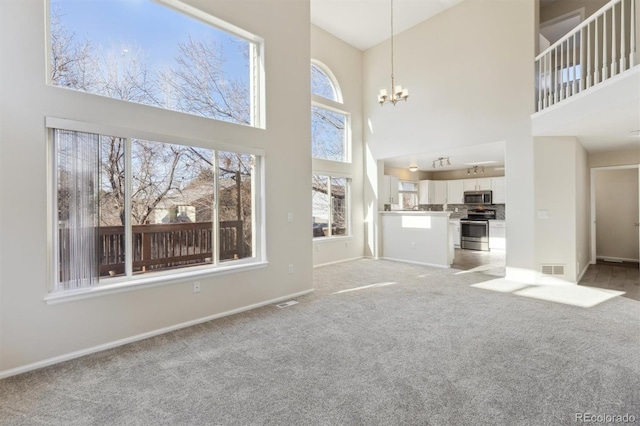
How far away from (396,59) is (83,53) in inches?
245

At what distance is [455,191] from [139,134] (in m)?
9.11

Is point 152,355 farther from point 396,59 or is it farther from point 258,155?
point 396,59

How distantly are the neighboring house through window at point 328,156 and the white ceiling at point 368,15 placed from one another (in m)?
0.93

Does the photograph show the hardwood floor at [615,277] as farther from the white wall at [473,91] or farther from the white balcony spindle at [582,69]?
the white balcony spindle at [582,69]

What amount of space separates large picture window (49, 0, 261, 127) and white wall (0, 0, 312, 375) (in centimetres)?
19

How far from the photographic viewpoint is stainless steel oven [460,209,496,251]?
28.7 ft

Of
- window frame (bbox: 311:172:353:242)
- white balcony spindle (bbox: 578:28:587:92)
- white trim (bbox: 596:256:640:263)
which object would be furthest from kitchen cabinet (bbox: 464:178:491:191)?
Result: white balcony spindle (bbox: 578:28:587:92)

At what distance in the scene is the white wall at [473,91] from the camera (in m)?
5.18

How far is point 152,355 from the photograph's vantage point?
2770mm

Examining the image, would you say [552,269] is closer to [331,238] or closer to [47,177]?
[331,238]

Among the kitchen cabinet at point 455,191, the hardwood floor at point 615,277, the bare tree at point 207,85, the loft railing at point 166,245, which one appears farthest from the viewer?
the kitchen cabinet at point 455,191

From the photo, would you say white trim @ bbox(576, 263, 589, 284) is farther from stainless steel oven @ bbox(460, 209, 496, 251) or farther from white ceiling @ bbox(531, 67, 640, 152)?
stainless steel oven @ bbox(460, 209, 496, 251)

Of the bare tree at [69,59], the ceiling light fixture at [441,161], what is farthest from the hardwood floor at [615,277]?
the bare tree at [69,59]

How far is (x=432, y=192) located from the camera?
32.6ft
